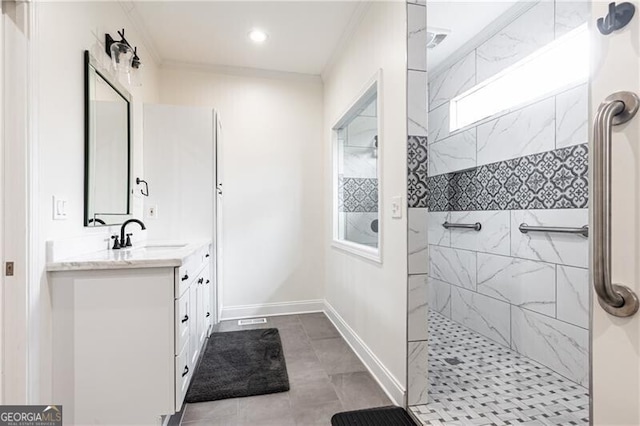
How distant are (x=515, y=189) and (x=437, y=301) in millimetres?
1632

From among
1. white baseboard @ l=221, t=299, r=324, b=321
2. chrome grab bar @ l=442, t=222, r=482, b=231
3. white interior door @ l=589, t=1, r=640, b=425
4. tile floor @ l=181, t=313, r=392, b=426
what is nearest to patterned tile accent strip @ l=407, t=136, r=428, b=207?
white interior door @ l=589, t=1, r=640, b=425

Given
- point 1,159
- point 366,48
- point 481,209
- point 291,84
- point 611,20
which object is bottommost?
point 481,209

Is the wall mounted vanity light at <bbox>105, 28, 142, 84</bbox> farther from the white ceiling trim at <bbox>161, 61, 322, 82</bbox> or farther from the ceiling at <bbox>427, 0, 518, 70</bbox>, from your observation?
the ceiling at <bbox>427, 0, 518, 70</bbox>

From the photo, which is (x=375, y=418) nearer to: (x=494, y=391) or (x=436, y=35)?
(x=494, y=391)

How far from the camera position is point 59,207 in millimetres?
1618

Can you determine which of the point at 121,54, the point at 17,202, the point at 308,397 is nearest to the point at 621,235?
the point at 308,397

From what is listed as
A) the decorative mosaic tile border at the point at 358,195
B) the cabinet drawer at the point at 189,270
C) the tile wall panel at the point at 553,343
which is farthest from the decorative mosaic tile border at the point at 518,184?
the cabinet drawer at the point at 189,270

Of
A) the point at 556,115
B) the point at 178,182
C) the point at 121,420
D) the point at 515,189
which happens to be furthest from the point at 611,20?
the point at 178,182

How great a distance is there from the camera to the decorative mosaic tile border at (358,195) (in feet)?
8.44

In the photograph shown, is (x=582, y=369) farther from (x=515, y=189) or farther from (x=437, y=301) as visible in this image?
(x=437, y=301)

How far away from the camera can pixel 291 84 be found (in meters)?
3.70

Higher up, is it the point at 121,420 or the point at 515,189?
the point at 515,189

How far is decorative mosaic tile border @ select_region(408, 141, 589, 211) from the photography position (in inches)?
71.8

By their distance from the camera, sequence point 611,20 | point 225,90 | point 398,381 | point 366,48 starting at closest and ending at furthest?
point 611,20 → point 398,381 → point 366,48 → point 225,90
